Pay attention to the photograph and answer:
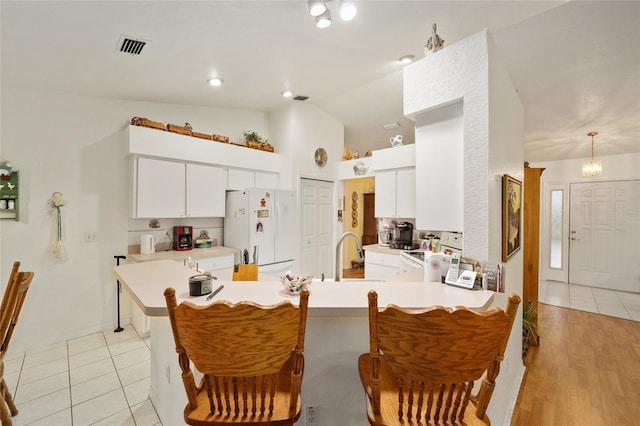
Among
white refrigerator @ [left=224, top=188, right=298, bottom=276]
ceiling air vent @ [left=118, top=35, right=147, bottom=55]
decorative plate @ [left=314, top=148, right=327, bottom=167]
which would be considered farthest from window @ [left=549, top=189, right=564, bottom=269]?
ceiling air vent @ [left=118, top=35, right=147, bottom=55]

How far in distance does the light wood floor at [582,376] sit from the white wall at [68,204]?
423cm

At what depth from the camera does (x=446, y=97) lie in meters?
1.84

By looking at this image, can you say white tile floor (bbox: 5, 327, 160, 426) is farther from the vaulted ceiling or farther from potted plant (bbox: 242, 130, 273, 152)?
potted plant (bbox: 242, 130, 273, 152)

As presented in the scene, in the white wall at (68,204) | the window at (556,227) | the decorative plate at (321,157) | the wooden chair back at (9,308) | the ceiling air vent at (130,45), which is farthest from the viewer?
the window at (556,227)

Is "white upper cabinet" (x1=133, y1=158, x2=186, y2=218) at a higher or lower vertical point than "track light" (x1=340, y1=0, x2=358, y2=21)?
lower

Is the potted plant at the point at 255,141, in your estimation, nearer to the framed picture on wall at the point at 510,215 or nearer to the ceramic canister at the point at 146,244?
the ceramic canister at the point at 146,244

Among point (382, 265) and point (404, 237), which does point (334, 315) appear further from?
Answer: point (404, 237)

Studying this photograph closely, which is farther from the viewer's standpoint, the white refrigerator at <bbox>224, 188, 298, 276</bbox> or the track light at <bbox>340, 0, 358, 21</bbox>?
the white refrigerator at <bbox>224, 188, 298, 276</bbox>

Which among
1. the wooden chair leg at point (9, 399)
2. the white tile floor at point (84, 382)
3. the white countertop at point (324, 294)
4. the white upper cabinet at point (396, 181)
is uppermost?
the white upper cabinet at point (396, 181)

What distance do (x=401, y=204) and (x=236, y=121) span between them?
283 centimetres

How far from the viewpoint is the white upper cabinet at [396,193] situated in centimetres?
394

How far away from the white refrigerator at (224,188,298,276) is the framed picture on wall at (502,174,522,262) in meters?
2.64

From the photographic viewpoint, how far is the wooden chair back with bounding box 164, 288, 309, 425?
83 cm

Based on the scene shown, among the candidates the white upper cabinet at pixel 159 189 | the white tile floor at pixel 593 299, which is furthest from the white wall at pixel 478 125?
the white tile floor at pixel 593 299
